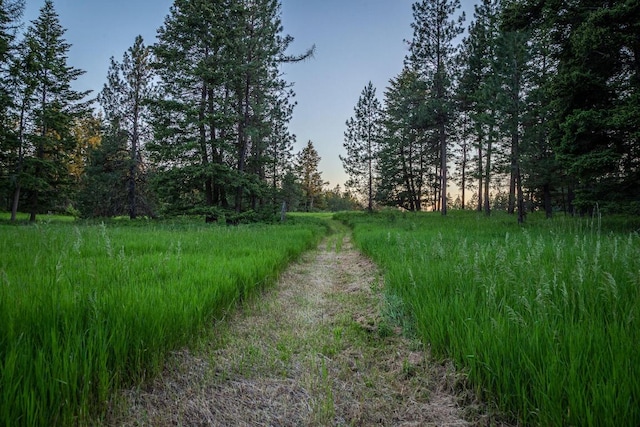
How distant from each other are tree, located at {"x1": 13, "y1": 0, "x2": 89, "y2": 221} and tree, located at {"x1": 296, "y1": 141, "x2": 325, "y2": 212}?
1923 inches

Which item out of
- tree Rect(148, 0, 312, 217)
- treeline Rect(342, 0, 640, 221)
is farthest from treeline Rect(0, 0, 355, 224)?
treeline Rect(342, 0, 640, 221)

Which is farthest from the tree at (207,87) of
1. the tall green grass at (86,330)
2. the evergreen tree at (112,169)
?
the tall green grass at (86,330)

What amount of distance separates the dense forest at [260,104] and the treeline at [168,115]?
11 centimetres

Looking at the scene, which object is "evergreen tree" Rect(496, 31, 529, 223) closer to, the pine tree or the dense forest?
the dense forest

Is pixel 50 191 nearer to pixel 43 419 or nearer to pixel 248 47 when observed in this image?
pixel 248 47

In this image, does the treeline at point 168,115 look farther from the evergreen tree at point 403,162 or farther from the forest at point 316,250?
the evergreen tree at point 403,162

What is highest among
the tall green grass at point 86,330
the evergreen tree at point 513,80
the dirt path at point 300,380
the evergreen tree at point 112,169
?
the evergreen tree at point 513,80

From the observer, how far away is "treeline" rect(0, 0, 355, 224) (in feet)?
55.0

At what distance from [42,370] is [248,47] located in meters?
20.5

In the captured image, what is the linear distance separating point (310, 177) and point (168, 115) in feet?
192

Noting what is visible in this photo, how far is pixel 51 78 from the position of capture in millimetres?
25578

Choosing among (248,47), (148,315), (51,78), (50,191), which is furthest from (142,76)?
(148,315)

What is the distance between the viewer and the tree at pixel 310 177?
7275 centimetres

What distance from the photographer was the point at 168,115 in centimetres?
1702
